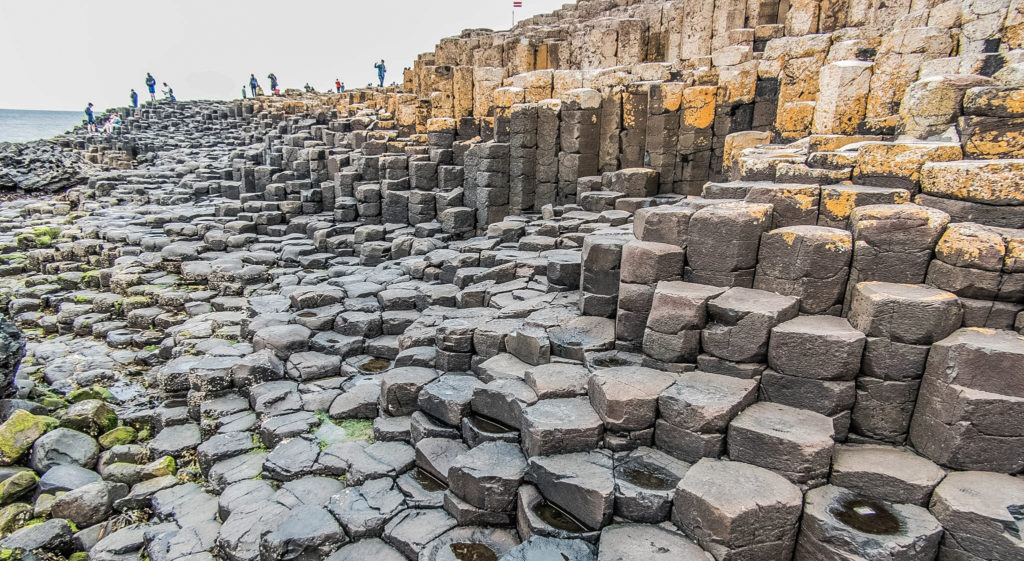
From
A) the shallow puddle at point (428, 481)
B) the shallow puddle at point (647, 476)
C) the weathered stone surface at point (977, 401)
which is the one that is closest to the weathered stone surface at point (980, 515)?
the weathered stone surface at point (977, 401)

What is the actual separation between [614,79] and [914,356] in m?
9.43

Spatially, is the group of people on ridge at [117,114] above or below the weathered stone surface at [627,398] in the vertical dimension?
above

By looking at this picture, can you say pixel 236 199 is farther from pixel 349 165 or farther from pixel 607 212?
pixel 607 212

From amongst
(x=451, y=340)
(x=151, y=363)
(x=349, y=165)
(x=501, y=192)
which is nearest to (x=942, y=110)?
(x=451, y=340)

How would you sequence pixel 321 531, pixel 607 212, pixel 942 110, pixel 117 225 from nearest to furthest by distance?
pixel 321 531 → pixel 942 110 → pixel 607 212 → pixel 117 225

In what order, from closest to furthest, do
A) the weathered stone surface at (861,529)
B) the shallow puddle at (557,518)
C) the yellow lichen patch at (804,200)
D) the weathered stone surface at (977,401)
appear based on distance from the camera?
the weathered stone surface at (861,529)
the weathered stone surface at (977,401)
the shallow puddle at (557,518)
the yellow lichen patch at (804,200)

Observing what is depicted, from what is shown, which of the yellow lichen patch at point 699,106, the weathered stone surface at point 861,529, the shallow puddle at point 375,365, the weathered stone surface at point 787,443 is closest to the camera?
the weathered stone surface at point 861,529

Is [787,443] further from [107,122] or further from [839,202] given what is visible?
[107,122]

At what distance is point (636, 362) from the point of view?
5672mm

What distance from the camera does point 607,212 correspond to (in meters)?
10.2

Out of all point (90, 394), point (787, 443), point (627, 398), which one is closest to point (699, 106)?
point (627, 398)

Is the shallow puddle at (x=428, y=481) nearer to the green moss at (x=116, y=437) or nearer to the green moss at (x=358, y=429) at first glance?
the green moss at (x=358, y=429)

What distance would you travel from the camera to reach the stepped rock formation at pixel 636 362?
13.4 feet

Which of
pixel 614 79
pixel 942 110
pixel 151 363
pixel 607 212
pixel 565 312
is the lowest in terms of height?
pixel 151 363
